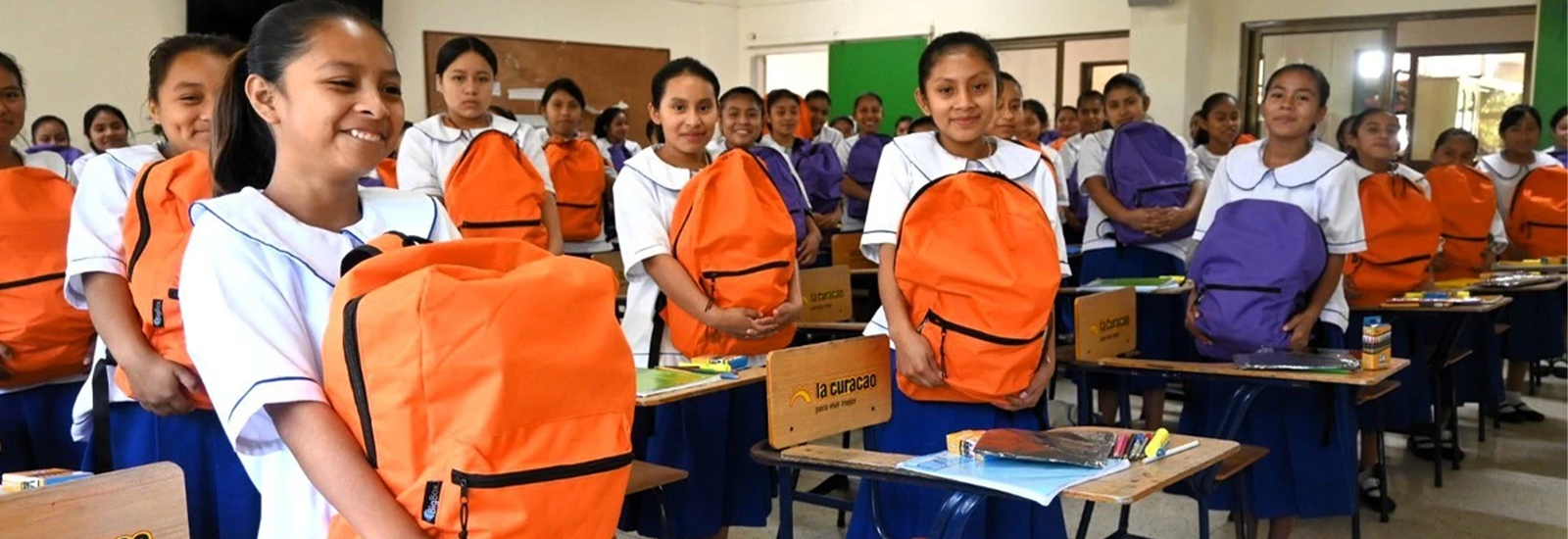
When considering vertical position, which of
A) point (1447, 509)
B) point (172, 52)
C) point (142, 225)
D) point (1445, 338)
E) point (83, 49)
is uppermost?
point (83, 49)

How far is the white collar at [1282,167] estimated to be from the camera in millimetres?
3283

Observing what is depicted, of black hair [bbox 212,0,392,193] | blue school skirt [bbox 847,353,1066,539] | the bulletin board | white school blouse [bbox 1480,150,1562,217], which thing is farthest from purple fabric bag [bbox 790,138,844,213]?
black hair [bbox 212,0,392,193]

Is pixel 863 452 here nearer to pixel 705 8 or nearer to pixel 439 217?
pixel 439 217

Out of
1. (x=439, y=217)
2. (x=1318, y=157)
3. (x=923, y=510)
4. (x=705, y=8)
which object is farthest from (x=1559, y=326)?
(x=705, y=8)

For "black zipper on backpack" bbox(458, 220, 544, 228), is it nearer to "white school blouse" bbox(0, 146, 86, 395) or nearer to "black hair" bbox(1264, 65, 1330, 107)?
"white school blouse" bbox(0, 146, 86, 395)

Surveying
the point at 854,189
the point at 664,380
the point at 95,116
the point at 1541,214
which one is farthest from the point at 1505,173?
the point at 95,116

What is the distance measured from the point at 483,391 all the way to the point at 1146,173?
4088 mm

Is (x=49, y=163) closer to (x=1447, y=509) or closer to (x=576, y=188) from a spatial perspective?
(x=576, y=188)

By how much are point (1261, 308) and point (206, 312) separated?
2651 millimetres

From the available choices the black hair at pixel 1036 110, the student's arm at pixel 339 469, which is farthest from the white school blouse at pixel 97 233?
the black hair at pixel 1036 110

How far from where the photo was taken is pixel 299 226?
129 cm

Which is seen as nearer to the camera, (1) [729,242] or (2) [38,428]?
(2) [38,428]

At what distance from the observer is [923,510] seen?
94.6 inches

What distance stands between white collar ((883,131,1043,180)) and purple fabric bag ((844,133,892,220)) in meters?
4.07
